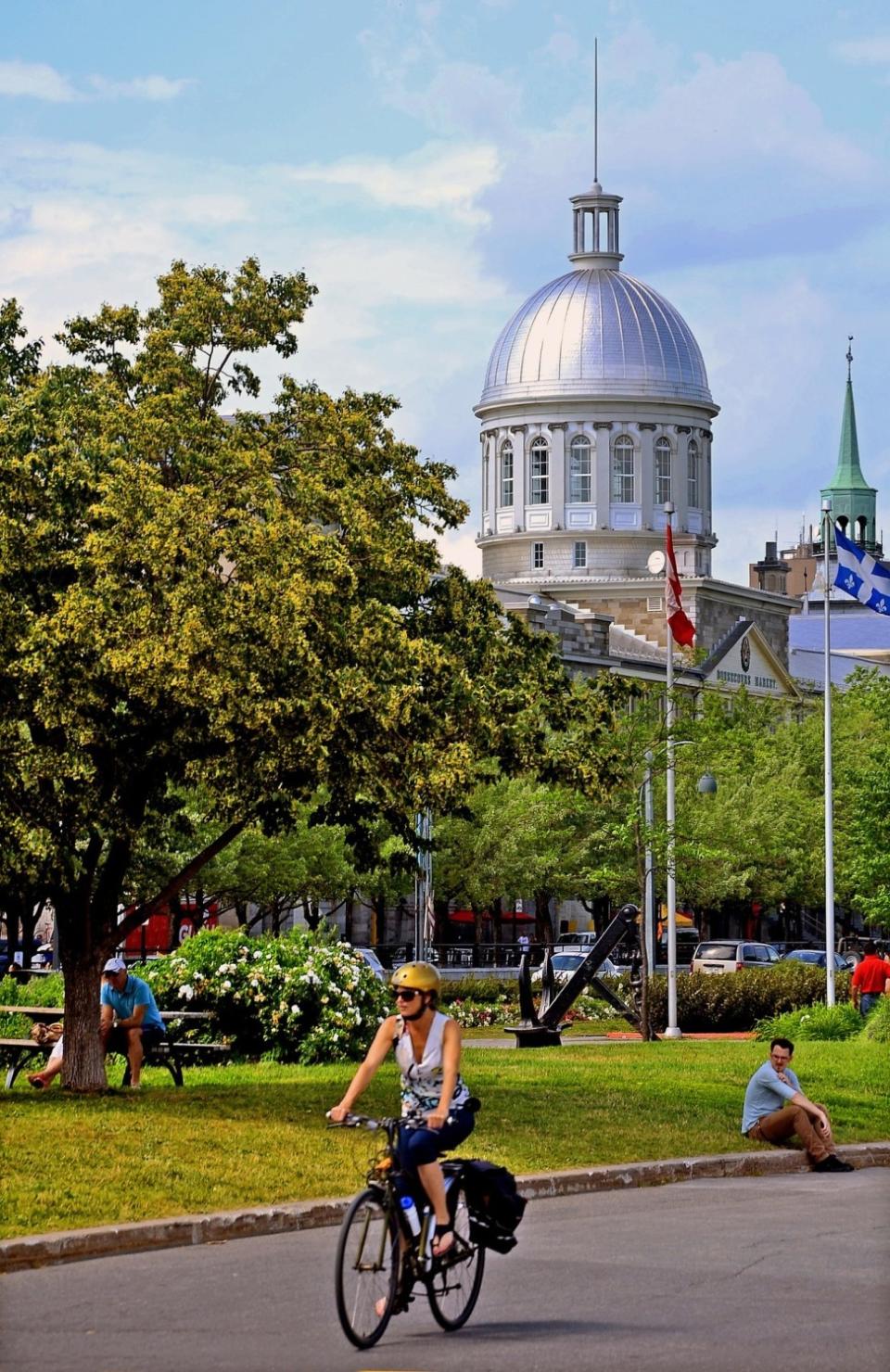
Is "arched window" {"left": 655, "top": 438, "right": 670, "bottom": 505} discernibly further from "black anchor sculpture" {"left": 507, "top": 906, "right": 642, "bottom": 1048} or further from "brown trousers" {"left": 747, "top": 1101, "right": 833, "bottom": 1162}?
"brown trousers" {"left": 747, "top": 1101, "right": 833, "bottom": 1162}

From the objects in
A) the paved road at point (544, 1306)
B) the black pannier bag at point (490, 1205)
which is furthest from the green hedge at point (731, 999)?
the black pannier bag at point (490, 1205)

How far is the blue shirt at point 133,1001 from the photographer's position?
22.6 m

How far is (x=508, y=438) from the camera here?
132m

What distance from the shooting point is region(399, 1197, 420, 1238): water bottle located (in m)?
11.0

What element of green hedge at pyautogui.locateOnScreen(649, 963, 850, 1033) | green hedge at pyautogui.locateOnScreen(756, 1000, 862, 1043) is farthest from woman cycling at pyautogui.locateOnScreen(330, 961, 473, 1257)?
green hedge at pyautogui.locateOnScreen(649, 963, 850, 1033)

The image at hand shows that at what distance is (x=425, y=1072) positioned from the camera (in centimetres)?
1135

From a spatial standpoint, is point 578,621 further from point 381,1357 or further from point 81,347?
point 381,1357

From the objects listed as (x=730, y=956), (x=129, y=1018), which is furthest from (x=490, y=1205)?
(x=730, y=956)

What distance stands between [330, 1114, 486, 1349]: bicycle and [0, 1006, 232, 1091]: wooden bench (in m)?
11.2

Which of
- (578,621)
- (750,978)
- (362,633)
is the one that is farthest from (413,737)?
(578,621)

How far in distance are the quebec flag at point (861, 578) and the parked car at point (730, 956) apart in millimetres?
19784

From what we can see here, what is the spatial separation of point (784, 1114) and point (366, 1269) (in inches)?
376

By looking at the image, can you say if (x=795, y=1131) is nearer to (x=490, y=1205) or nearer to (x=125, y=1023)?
(x=125, y=1023)

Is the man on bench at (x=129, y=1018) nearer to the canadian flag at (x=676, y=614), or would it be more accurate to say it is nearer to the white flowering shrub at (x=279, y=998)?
the white flowering shrub at (x=279, y=998)
